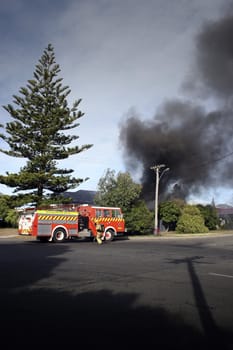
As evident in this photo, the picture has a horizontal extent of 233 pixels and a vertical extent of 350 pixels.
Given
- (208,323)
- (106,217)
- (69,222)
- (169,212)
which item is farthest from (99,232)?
(169,212)

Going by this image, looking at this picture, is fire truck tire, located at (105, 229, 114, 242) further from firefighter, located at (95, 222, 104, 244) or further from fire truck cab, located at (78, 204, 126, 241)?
firefighter, located at (95, 222, 104, 244)

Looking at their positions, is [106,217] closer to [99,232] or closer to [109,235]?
[109,235]

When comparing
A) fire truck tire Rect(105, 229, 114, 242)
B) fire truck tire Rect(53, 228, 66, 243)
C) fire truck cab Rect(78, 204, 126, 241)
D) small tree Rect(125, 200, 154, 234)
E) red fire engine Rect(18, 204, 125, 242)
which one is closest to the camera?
red fire engine Rect(18, 204, 125, 242)

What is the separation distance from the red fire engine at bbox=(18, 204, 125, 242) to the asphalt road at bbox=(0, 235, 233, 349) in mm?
10534

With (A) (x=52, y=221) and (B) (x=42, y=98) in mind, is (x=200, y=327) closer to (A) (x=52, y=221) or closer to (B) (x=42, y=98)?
(A) (x=52, y=221)

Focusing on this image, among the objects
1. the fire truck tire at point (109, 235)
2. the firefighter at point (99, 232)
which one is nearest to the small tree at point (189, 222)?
the fire truck tire at point (109, 235)

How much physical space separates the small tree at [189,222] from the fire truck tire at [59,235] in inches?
753

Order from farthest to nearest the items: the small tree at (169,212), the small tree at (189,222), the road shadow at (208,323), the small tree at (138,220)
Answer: the small tree at (169,212) < the small tree at (189,222) < the small tree at (138,220) < the road shadow at (208,323)

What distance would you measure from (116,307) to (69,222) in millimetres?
16291

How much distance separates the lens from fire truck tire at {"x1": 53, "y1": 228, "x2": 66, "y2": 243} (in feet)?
70.1

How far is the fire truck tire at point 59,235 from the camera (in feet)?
70.1

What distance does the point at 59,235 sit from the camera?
71.1 ft

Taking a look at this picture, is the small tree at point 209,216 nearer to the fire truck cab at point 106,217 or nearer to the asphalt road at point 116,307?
the fire truck cab at point 106,217

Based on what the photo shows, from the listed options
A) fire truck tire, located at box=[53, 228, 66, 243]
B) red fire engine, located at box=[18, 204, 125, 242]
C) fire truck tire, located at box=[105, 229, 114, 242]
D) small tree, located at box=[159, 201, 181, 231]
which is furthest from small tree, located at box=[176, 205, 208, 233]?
fire truck tire, located at box=[53, 228, 66, 243]
